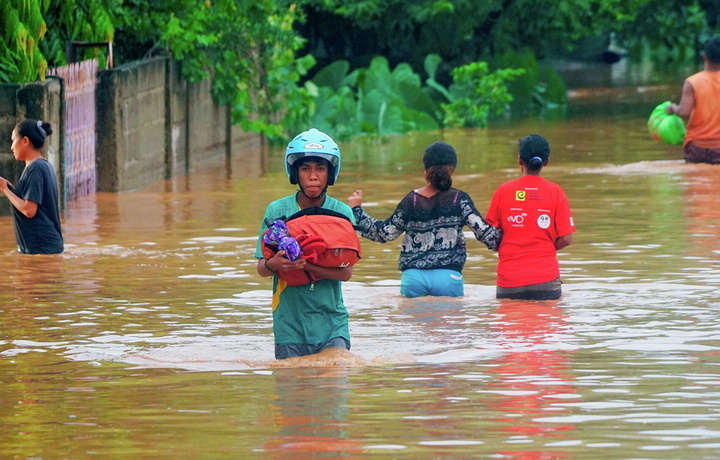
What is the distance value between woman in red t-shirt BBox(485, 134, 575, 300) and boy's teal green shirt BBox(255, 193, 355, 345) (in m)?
2.70

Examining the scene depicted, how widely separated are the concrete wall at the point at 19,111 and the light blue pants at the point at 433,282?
22.6 feet

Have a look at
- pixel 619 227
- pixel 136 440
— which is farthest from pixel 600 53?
pixel 136 440

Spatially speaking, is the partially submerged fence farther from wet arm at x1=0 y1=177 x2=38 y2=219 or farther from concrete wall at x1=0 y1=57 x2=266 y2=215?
wet arm at x1=0 y1=177 x2=38 y2=219

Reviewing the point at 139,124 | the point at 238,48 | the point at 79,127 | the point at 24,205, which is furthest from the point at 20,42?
the point at 238,48

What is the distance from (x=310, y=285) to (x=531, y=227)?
292cm

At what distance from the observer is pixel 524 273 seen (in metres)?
A: 10.6

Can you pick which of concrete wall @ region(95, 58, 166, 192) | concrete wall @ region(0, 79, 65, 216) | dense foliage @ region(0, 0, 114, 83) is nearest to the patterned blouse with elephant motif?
concrete wall @ region(0, 79, 65, 216)

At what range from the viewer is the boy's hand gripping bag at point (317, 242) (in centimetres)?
773

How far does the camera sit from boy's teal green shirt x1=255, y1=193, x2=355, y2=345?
7.92 meters

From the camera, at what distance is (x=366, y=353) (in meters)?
8.88

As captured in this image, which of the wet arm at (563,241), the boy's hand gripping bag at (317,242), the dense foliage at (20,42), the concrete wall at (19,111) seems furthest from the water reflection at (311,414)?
the dense foliage at (20,42)

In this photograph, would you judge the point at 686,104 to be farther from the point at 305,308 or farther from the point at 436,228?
the point at 305,308

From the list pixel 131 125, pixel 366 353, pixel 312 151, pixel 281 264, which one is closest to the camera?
pixel 281 264

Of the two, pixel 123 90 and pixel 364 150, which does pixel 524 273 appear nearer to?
pixel 123 90
